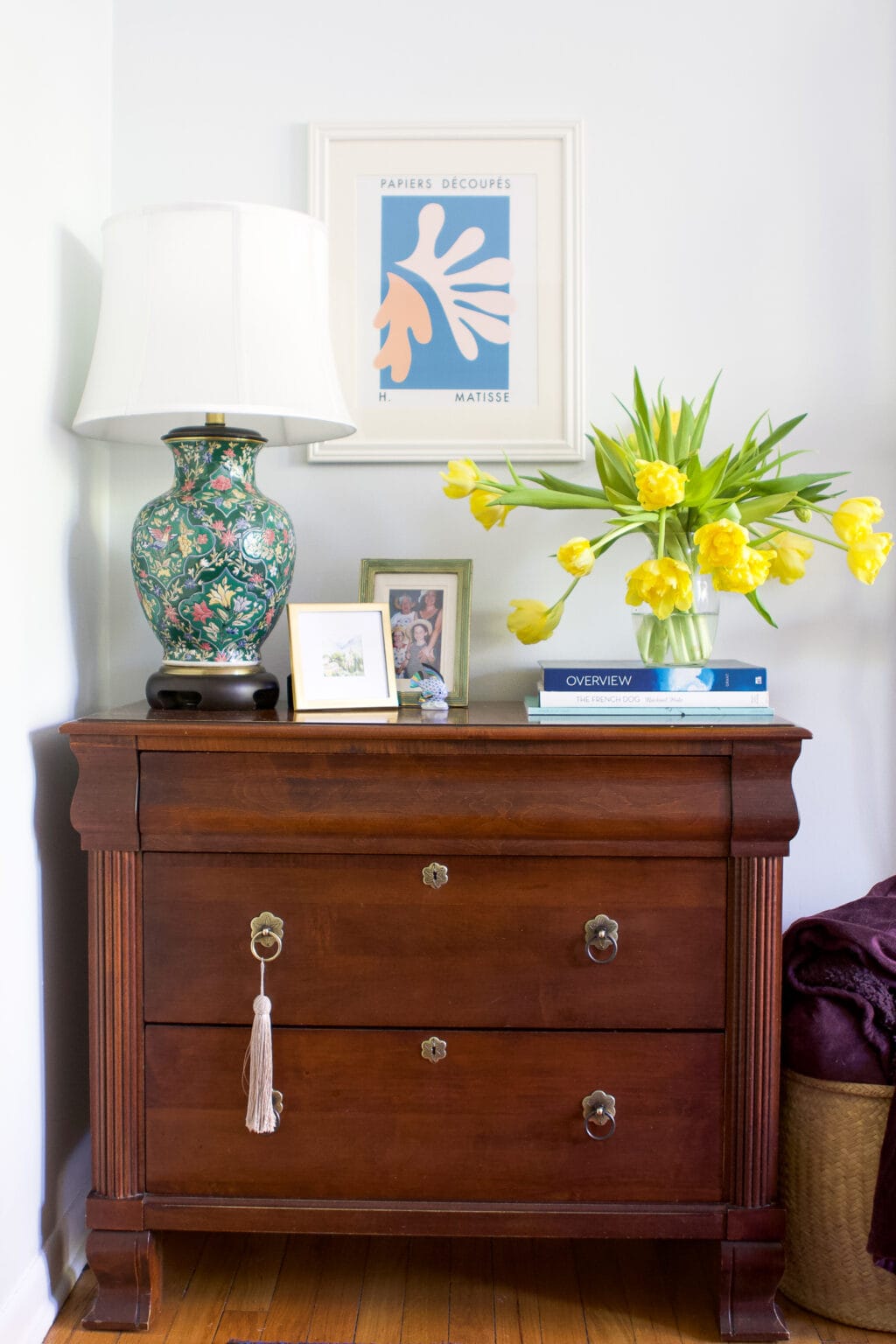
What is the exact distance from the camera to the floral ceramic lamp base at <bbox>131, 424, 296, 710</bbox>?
1642 millimetres

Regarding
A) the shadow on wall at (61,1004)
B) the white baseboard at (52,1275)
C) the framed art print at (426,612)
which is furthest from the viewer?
the framed art print at (426,612)

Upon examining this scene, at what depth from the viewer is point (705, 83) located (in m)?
1.93

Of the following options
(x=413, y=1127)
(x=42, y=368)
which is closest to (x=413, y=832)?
(x=413, y=1127)

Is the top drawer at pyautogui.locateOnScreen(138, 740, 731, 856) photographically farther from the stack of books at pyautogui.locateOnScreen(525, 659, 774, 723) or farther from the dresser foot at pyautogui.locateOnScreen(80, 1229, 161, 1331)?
the dresser foot at pyautogui.locateOnScreen(80, 1229, 161, 1331)

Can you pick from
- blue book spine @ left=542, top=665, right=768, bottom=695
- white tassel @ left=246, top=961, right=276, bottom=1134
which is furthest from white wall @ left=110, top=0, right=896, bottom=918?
white tassel @ left=246, top=961, right=276, bottom=1134

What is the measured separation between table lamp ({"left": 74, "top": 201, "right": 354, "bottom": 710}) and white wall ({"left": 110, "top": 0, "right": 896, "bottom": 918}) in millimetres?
308

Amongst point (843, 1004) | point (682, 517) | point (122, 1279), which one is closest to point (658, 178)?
point (682, 517)

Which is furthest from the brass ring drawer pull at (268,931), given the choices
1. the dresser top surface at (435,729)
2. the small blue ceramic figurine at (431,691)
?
the small blue ceramic figurine at (431,691)

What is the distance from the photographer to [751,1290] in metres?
1.54

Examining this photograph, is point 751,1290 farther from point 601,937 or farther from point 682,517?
point 682,517

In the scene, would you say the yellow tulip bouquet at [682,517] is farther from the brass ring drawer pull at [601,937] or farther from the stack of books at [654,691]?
the brass ring drawer pull at [601,937]

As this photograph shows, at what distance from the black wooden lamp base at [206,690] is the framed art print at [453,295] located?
47 cm

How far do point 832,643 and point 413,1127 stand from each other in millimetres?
1070

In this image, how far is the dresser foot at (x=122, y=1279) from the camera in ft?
5.08
